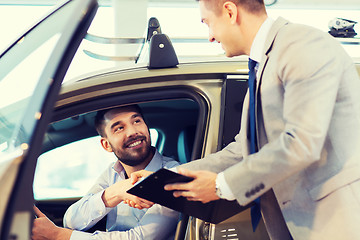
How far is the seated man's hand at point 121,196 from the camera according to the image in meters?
2.04

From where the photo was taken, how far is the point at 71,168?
4.41m

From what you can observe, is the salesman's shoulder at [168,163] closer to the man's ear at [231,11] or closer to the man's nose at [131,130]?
the man's nose at [131,130]

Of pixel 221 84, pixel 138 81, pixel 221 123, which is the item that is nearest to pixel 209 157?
pixel 221 123

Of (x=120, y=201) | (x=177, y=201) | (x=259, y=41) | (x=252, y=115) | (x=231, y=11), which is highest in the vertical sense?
(x=231, y=11)

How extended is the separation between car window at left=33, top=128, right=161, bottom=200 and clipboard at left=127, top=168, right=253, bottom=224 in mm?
1131

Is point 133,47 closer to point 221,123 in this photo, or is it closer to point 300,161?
point 221,123

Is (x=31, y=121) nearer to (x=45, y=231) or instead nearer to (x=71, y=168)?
(x=45, y=231)

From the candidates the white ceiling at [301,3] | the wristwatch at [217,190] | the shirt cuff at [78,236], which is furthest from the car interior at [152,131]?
the white ceiling at [301,3]

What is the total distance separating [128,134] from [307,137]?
1.34 m

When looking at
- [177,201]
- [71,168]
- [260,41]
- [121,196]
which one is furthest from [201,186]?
[71,168]

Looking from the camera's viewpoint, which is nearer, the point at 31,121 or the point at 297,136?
the point at 31,121

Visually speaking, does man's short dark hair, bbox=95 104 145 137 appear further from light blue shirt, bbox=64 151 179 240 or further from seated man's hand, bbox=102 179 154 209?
seated man's hand, bbox=102 179 154 209

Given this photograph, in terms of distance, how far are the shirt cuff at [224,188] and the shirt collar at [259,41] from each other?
46 centimetres

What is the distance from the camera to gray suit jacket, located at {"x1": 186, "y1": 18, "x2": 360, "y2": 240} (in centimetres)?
132
